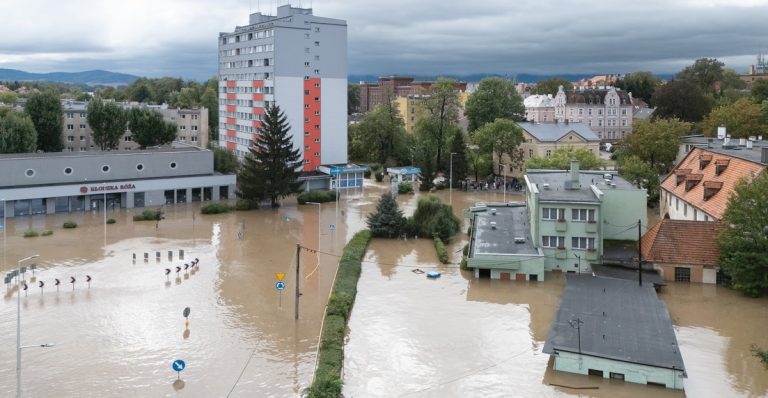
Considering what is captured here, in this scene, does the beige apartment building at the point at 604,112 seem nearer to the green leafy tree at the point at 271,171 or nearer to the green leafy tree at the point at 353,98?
the green leafy tree at the point at 271,171

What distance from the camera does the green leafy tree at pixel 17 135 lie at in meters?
59.3

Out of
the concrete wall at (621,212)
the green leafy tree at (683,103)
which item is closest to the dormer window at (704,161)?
the concrete wall at (621,212)

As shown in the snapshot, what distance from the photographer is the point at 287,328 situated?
2592 centimetres

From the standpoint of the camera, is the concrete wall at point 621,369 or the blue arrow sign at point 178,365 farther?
the blue arrow sign at point 178,365

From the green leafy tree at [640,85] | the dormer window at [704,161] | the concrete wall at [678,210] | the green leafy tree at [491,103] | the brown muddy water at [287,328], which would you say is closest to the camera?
the brown muddy water at [287,328]

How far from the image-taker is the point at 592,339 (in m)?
22.4

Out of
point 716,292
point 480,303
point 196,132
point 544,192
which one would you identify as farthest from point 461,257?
point 196,132

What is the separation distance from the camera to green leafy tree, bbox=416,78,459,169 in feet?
234

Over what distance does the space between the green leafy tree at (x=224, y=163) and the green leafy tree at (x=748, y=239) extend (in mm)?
41980

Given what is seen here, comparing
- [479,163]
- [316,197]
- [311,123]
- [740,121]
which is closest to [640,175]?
[740,121]

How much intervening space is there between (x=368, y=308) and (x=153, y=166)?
3204 cm

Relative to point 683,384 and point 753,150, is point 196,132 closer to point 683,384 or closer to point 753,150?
point 753,150

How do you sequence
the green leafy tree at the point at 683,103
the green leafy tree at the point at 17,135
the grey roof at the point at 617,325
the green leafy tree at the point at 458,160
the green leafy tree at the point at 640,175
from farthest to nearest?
the green leafy tree at the point at 683,103, the green leafy tree at the point at 458,160, the green leafy tree at the point at 17,135, the green leafy tree at the point at 640,175, the grey roof at the point at 617,325

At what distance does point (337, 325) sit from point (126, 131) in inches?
2318
